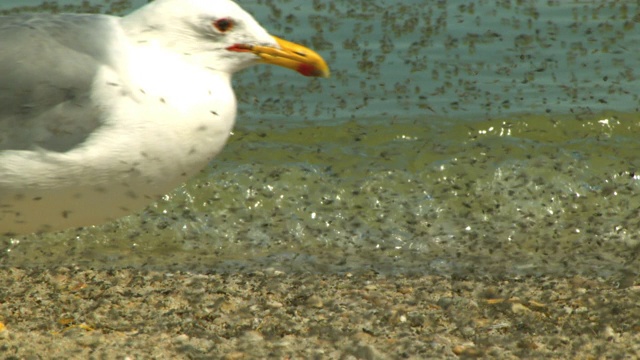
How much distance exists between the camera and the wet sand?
4754 mm

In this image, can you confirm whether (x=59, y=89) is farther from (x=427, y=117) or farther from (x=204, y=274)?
(x=427, y=117)

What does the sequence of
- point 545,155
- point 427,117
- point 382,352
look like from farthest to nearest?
point 427,117 < point 545,155 < point 382,352

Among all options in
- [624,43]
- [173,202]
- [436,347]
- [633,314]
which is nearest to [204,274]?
[173,202]

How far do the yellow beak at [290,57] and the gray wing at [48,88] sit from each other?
612 mm

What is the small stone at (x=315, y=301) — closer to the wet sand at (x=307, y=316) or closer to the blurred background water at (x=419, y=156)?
the wet sand at (x=307, y=316)

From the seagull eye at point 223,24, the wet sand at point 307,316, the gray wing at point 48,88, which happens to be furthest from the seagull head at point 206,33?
the wet sand at point 307,316

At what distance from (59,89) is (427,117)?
3.93m

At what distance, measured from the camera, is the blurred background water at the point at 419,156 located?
6.31m

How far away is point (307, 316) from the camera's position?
5.22 meters

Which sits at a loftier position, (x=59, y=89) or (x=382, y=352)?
(x=59, y=89)

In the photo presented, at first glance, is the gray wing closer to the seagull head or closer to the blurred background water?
the seagull head

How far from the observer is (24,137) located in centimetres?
430

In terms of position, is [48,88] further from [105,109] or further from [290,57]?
[290,57]

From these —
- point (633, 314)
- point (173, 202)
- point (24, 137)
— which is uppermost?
point (24, 137)
